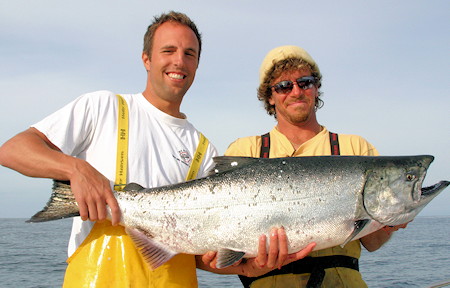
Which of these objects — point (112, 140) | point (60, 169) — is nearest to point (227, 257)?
A: point (112, 140)

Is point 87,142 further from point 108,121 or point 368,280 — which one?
point 368,280

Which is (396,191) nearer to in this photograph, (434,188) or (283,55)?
(434,188)

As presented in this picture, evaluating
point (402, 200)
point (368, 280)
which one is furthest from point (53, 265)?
point (402, 200)

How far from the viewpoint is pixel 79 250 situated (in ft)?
11.9

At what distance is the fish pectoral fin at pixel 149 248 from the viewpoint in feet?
11.9

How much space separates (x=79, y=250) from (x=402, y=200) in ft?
9.59

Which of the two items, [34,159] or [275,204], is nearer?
[34,159]

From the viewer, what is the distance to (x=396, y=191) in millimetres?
3861

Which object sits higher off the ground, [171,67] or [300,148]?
[171,67]

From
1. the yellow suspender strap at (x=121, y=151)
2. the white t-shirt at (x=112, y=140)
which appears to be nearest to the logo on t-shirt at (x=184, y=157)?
the white t-shirt at (x=112, y=140)

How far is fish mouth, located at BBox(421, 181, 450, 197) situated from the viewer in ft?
12.6

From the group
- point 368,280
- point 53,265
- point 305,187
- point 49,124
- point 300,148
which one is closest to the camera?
point 49,124

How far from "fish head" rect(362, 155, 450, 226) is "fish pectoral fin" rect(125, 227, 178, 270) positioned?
187 cm

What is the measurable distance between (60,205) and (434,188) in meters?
3.32
